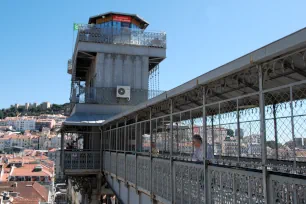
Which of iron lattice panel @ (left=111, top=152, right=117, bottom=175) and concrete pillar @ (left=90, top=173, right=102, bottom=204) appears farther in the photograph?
concrete pillar @ (left=90, top=173, right=102, bottom=204)

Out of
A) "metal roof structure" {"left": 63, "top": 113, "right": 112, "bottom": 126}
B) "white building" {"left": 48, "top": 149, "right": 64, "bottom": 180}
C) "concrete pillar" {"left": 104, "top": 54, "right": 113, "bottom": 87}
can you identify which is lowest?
Answer: "white building" {"left": 48, "top": 149, "right": 64, "bottom": 180}

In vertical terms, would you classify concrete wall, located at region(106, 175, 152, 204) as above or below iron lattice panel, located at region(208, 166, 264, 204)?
below

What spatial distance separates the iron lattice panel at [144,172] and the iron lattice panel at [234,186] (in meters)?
3.77

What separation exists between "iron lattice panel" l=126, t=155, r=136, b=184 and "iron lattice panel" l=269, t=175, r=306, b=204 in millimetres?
7346

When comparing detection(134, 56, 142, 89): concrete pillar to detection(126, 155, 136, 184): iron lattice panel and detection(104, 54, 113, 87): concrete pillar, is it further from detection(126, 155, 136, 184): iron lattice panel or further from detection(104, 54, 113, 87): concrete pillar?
detection(126, 155, 136, 184): iron lattice panel

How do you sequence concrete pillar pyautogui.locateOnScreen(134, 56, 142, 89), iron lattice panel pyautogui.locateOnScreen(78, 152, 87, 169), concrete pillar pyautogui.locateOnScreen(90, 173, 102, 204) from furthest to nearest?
concrete pillar pyautogui.locateOnScreen(134, 56, 142, 89)
concrete pillar pyautogui.locateOnScreen(90, 173, 102, 204)
iron lattice panel pyautogui.locateOnScreen(78, 152, 87, 169)

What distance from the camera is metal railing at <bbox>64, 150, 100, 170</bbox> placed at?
757 inches

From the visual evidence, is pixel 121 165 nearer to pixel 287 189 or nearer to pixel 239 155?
pixel 239 155

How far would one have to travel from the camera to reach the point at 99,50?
23.7m

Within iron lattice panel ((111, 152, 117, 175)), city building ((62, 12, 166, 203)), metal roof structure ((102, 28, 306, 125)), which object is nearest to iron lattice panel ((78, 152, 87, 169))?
city building ((62, 12, 166, 203))

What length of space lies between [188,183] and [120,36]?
18.5 m

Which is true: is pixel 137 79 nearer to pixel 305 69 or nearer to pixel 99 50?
pixel 99 50

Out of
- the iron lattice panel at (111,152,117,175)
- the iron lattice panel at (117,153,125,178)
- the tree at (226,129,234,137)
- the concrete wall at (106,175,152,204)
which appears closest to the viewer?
the tree at (226,129,234,137)

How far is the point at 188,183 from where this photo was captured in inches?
292
